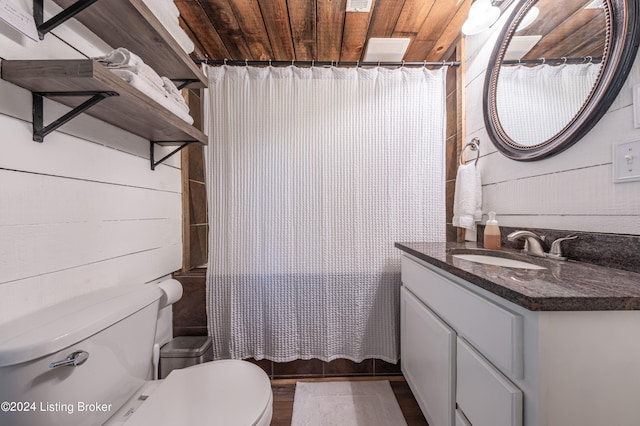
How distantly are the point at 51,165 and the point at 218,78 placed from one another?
3.45 feet

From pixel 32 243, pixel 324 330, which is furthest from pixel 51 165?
pixel 324 330

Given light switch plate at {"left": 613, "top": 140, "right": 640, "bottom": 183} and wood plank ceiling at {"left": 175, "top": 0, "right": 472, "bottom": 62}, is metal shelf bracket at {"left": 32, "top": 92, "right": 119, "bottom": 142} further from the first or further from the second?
light switch plate at {"left": 613, "top": 140, "right": 640, "bottom": 183}

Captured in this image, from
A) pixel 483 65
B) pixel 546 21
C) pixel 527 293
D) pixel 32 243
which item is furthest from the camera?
pixel 483 65

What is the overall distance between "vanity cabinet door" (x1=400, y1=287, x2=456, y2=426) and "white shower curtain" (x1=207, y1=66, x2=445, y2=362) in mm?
251

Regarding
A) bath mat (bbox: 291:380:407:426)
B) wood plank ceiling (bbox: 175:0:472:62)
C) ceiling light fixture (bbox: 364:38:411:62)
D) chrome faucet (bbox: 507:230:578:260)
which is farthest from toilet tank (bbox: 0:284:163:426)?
ceiling light fixture (bbox: 364:38:411:62)

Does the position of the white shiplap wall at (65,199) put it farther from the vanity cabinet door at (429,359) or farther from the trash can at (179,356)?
the vanity cabinet door at (429,359)

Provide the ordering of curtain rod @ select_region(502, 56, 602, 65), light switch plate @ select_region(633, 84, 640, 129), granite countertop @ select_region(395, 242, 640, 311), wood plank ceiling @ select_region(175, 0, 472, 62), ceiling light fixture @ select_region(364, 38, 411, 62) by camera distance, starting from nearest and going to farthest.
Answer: granite countertop @ select_region(395, 242, 640, 311)
light switch plate @ select_region(633, 84, 640, 129)
curtain rod @ select_region(502, 56, 602, 65)
wood plank ceiling @ select_region(175, 0, 472, 62)
ceiling light fixture @ select_region(364, 38, 411, 62)

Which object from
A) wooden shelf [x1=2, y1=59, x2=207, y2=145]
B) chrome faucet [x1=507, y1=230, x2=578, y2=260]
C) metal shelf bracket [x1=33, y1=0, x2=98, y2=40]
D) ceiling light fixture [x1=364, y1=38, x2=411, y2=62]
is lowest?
chrome faucet [x1=507, y1=230, x2=578, y2=260]

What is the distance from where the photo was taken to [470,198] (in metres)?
1.47

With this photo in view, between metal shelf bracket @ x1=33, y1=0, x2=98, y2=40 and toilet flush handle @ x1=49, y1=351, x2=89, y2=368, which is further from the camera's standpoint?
metal shelf bracket @ x1=33, y1=0, x2=98, y2=40

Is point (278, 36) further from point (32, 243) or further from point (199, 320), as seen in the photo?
point (199, 320)

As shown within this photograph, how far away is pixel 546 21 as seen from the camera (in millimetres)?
1107

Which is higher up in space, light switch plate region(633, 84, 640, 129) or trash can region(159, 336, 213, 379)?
light switch plate region(633, 84, 640, 129)

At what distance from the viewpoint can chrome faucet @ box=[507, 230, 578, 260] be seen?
1.00m
